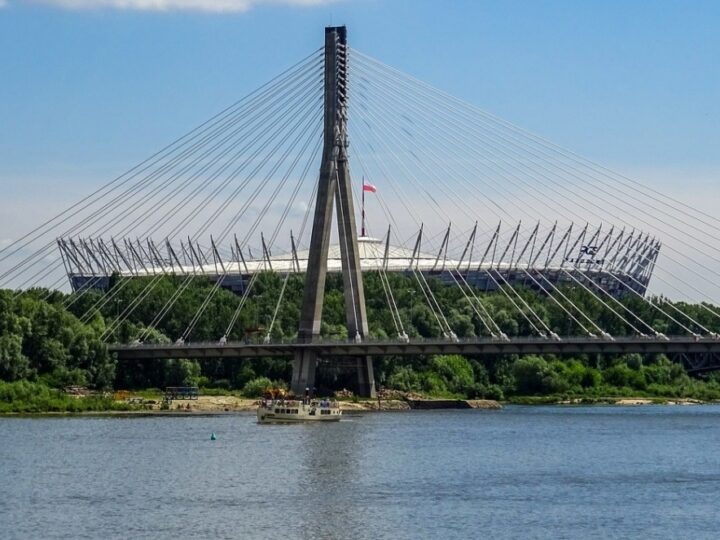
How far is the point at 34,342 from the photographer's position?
107438 mm

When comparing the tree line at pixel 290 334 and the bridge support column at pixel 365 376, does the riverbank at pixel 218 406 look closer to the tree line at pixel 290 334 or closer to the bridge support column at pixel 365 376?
the bridge support column at pixel 365 376

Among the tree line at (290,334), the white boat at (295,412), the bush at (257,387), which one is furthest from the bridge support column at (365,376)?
the white boat at (295,412)

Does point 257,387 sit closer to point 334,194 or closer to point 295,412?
point 334,194

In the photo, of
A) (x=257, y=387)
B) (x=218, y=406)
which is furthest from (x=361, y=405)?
(x=257, y=387)

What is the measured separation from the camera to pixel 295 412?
307 ft

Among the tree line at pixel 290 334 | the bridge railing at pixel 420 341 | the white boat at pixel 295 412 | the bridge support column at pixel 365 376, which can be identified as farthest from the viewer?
the bridge support column at pixel 365 376

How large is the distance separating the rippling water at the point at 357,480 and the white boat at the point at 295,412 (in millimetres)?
2493

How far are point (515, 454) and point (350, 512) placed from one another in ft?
68.7

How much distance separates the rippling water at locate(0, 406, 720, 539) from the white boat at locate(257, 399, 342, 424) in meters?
2.49

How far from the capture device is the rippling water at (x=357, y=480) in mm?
48781

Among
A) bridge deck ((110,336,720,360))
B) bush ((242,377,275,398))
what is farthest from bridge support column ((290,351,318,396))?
bush ((242,377,275,398))

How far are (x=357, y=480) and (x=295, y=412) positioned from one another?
33984 mm

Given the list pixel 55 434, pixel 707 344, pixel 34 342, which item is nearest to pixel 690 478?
pixel 55 434

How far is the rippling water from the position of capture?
48.8 metres
